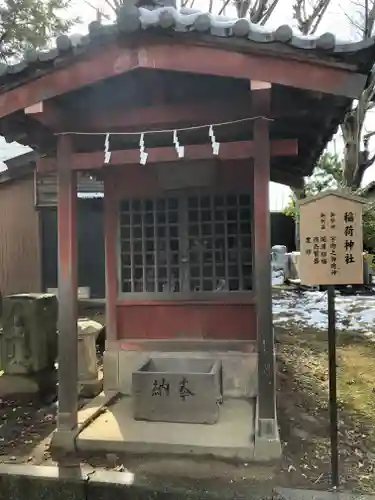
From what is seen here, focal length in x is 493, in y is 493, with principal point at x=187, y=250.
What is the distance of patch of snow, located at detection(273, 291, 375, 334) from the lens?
1246cm

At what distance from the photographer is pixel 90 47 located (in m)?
4.55

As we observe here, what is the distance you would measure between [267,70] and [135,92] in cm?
152

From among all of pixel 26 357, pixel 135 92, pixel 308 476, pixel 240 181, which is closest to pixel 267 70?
pixel 135 92

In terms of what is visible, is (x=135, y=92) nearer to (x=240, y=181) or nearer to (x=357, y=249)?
(x=240, y=181)

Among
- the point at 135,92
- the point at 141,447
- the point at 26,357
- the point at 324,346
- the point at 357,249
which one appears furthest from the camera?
the point at 324,346

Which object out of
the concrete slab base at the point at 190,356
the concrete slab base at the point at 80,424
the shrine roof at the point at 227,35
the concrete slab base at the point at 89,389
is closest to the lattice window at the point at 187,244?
the concrete slab base at the point at 190,356

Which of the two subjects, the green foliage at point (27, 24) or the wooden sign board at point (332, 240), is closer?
the wooden sign board at point (332, 240)

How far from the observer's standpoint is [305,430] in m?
5.59

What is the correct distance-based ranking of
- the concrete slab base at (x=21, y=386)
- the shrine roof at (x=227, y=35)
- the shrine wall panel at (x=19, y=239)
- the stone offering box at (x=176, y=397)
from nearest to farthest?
the shrine roof at (x=227, y=35) → the stone offering box at (x=176, y=397) → the concrete slab base at (x=21, y=386) → the shrine wall panel at (x=19, y=239)

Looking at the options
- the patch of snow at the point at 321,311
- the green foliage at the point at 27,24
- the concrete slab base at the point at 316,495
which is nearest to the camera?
the concrete slab base at the point at 316,495

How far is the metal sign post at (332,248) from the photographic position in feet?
14.2

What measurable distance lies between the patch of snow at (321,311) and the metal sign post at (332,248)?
736 centimetres

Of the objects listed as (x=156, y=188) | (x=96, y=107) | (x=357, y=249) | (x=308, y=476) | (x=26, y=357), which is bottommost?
(x=308, y=476)

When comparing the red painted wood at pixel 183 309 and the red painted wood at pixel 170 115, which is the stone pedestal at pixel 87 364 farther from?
the red painted wood at pixel 170 115
